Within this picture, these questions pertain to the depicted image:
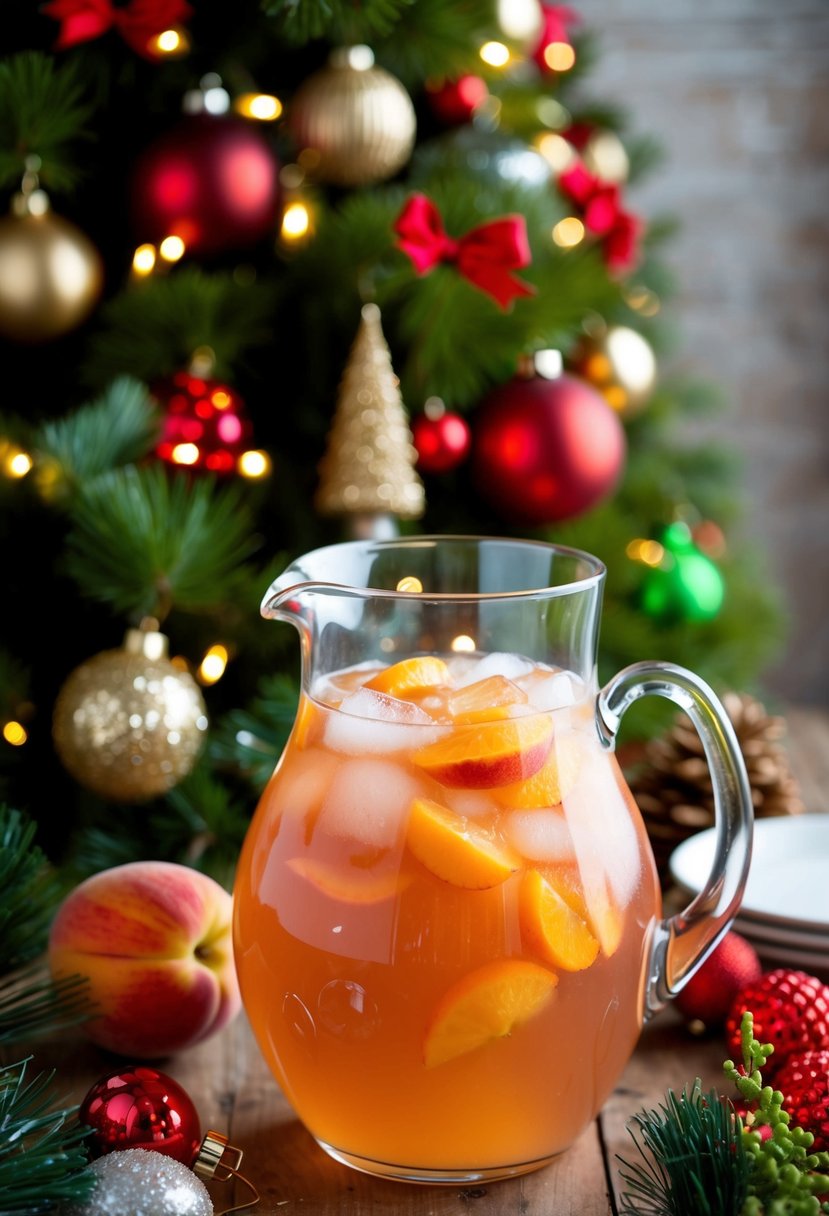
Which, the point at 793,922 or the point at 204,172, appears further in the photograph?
the point at 204,172

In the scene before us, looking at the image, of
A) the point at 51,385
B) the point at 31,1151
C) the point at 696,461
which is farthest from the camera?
the point at 696,461

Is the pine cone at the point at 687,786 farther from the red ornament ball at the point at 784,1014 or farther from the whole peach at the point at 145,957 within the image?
the whole peach at the point at 145,957

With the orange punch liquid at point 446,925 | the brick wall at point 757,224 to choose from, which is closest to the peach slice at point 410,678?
the orange punch liquid at point 446,925

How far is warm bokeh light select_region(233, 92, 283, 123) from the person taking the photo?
1.39m

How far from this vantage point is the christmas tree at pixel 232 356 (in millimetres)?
1205

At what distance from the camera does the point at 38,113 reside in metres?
1.21

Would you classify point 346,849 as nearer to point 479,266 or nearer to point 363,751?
point 363,751

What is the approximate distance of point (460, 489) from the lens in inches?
61.6

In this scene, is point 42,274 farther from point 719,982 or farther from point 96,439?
point 719,982

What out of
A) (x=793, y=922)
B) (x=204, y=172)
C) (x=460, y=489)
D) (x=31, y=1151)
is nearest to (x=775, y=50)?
(x=460, y=489)

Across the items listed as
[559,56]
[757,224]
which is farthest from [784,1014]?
[757,224]

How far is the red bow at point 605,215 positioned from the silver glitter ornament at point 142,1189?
1216 millimetres

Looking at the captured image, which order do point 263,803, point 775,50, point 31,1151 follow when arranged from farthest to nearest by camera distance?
point 775,50
point 263,803
point 31,1151

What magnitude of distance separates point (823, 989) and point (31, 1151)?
539 mm
